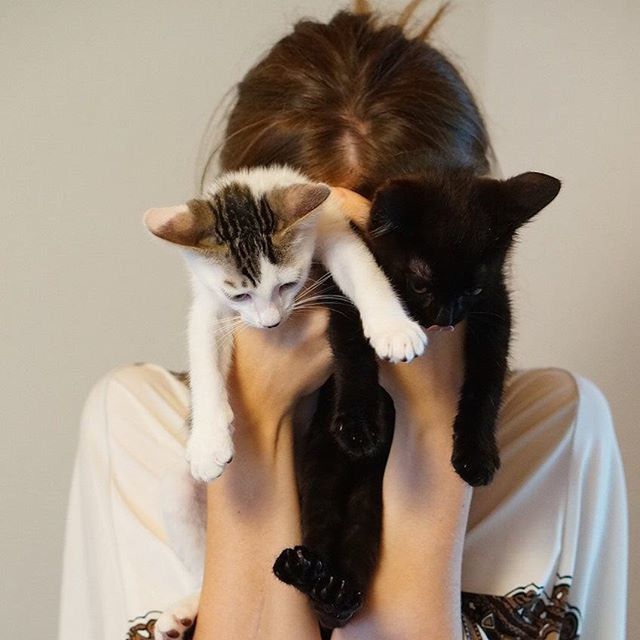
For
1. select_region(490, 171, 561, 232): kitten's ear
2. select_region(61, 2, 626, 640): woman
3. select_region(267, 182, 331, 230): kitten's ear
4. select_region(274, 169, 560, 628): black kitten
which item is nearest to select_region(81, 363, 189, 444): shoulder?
select_region(61, 2, 626, 640): woman

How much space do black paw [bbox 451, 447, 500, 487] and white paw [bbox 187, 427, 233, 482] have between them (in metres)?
0.30

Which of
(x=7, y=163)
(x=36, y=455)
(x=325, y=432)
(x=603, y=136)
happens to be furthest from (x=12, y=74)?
(x=603, y=136)

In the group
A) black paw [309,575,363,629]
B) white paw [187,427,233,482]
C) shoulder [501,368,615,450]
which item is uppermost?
white paw [187,427,233,482]

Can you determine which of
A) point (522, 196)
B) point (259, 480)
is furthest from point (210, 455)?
point (522, 196)

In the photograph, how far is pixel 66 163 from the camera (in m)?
1.79

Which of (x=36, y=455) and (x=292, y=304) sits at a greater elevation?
(x=292, y=304)

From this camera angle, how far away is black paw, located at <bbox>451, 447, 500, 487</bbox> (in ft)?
3.36

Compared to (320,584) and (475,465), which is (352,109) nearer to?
(475,465)

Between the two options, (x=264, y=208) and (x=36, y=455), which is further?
(x=36, y=455)

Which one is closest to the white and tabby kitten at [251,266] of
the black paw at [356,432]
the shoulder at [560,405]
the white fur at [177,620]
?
the black paw at [356,432]

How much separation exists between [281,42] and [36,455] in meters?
1.09

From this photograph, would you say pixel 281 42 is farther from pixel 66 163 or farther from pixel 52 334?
pixel 52 334

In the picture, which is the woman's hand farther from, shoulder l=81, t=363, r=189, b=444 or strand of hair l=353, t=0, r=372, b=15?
strand of hair l=353, t=0, r=372, b=15

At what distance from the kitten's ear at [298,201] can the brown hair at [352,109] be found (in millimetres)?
188
